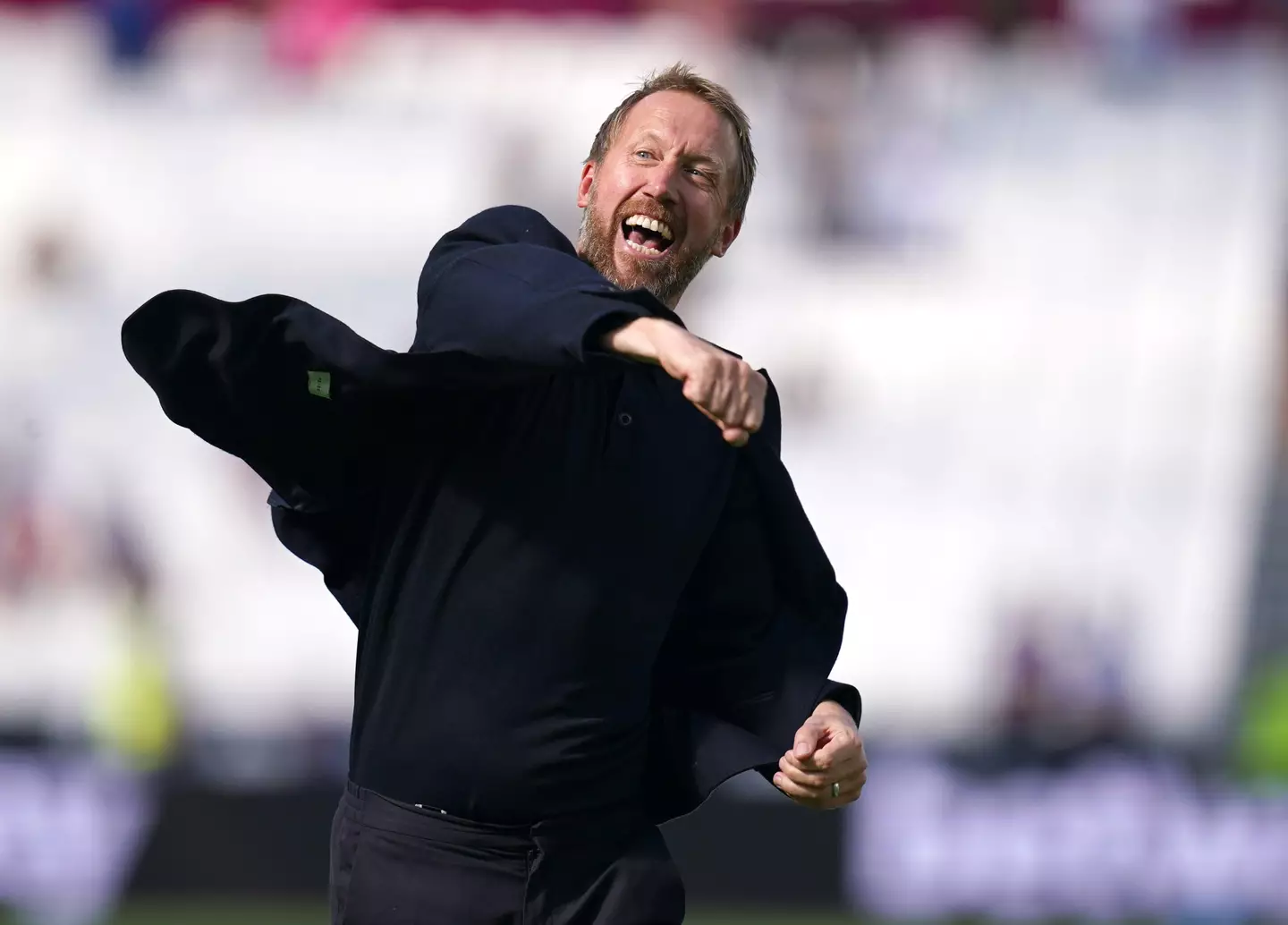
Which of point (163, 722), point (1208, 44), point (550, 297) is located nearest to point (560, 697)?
point (550, 297)

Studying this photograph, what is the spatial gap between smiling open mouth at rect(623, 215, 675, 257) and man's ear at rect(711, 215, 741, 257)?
13cm

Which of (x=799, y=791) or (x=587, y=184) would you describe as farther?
(x=587, y=184)

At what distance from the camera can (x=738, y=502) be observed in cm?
271

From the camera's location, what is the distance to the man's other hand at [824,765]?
2.53m

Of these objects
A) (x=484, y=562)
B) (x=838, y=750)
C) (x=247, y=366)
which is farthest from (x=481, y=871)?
(x=247, y=366)

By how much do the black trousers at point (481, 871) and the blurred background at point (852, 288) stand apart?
6.20 m

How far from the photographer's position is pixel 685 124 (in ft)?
9.02

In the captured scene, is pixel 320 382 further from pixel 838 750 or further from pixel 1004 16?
pixel 1004 16

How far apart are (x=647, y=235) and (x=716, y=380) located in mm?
794

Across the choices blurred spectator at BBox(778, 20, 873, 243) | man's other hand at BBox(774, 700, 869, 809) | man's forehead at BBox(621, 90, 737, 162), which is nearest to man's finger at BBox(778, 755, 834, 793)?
man's other hand at BBox(774, 700, 869, 809)

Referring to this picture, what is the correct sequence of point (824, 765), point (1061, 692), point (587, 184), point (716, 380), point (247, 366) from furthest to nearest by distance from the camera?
point (1061, 692) → point (587, 184) → point (824, 765) → point (247, 366) → point (716, 380)

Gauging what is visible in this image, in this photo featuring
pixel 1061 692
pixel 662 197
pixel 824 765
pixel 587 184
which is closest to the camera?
pixel 824 765

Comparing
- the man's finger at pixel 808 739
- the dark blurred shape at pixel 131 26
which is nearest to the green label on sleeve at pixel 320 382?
the man's finger at pixel 808 739

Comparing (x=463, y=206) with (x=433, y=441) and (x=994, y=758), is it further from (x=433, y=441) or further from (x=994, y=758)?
(x=433, y=441)
